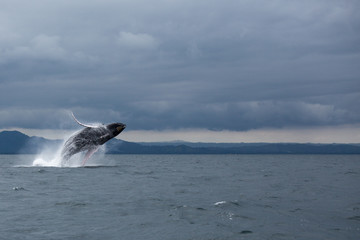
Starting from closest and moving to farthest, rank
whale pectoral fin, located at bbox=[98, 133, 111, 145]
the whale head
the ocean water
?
the ocean water, the whale head, whale pectoral fin, located at bbox=[98, 133, 111, 145]

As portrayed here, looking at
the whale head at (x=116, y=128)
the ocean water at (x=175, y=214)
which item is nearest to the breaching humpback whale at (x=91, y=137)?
the whale head at (x=116, y=128)

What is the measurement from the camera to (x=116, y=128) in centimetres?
3334

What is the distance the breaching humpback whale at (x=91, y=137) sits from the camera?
33562mm

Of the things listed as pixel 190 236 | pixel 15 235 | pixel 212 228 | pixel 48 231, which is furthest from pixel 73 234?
pixel 212 228

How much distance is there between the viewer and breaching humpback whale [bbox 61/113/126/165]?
3356 cm

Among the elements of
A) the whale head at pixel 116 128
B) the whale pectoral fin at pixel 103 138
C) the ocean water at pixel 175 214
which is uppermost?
the whale head at pixel 116 128

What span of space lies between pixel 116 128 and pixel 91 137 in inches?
107

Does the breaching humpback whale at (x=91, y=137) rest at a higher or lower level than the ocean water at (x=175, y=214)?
higher

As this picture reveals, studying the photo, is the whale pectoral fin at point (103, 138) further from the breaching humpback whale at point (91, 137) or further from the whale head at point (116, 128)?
the whale head at point (116, 128)

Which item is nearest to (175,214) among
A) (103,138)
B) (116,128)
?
(116,128)

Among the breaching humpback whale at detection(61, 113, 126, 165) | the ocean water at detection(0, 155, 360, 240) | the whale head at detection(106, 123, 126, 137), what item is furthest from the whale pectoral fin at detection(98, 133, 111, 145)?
the ocean water at detection(0, 155, 360, 240)

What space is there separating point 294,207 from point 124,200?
26.3 feet

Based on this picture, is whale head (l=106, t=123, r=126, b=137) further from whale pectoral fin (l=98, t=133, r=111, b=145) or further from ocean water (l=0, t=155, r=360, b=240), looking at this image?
ocean water (l=0, t=155, r=360, b=240)

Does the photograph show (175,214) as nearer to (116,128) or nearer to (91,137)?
(116,128)
